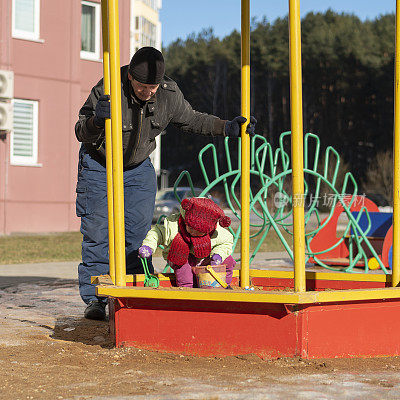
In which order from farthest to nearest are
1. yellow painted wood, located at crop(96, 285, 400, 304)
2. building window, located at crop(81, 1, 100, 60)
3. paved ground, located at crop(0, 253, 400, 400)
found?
building window, located at crop(81, 1, 100, 60) → yellow painted wood, located at crop(96, 285, 400, 304) → paved ground, located at crop(0, 253, 400, 400)

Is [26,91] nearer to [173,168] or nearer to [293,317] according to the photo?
[293,317]

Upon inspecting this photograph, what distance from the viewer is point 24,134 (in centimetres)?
1897

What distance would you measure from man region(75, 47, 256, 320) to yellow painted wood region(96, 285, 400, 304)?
0.97 meters

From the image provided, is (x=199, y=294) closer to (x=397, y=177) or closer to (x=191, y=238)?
(x=191, y=238)

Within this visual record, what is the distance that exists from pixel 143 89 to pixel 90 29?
16.7 meters

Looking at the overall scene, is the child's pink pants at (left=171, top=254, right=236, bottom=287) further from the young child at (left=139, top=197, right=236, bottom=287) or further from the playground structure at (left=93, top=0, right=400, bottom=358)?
the playground structure at (left=93, top=0, right=400, bottom=358)

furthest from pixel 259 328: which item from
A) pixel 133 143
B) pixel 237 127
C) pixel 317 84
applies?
pixel 317 84

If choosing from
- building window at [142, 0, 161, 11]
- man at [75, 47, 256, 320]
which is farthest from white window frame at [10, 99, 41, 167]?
building window at [142, 0, 161, 11]

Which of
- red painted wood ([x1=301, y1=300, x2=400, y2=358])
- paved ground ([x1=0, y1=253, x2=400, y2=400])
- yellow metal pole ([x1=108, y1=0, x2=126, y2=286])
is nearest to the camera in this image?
paved ground ([x1=0, y1=253, x2=400, y2=400])

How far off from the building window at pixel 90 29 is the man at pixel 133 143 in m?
15.9

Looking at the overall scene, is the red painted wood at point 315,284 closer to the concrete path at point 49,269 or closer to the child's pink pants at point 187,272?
the child's pink pants at point 187,272

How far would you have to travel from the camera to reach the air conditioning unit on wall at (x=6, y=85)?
18.0 metres

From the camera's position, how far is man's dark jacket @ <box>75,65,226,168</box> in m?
4.79

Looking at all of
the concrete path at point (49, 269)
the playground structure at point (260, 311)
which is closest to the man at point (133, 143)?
the playground structure at point (260, 311)
